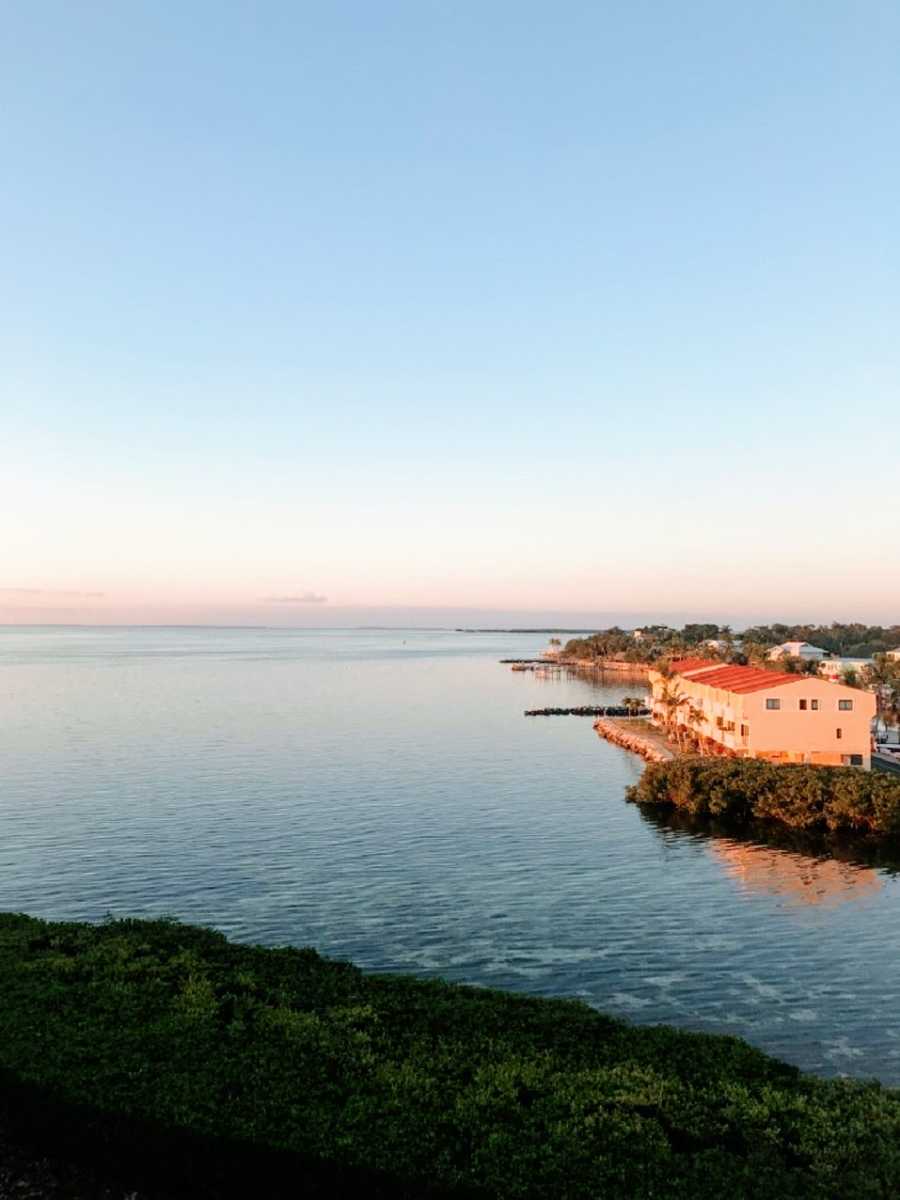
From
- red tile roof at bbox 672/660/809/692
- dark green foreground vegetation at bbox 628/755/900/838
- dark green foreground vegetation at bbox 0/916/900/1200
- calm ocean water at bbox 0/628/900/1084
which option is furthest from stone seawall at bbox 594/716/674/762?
dark green foreground vegetation at bbox 0/916/900/1200

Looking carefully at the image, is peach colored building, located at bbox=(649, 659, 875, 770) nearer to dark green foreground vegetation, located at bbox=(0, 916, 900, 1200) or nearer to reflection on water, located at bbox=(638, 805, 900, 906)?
reflection on water, located at bbox=(638, 805, 900, 906)

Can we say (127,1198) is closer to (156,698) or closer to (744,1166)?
(744,1166)

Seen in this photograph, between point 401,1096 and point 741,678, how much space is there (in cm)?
8084

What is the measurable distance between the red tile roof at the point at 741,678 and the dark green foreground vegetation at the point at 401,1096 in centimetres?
5995

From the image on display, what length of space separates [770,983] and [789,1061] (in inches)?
282

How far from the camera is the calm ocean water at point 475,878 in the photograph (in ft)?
110

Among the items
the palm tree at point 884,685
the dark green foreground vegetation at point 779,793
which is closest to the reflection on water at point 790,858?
the dark green foreground vegetation at point 779,793

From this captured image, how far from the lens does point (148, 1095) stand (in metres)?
18.7

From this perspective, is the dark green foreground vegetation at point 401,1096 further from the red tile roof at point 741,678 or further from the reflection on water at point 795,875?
the red tile roof at point 741,678

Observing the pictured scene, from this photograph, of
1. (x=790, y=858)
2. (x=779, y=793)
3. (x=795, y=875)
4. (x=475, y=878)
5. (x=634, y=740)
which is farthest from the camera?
(x=634, y=740)

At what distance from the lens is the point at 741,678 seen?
93.8m

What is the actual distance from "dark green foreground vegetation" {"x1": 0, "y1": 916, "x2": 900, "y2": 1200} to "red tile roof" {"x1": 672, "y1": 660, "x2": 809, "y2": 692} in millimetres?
59946

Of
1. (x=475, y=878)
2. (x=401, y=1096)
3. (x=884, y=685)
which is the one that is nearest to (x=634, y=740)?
(x=884, y=685)

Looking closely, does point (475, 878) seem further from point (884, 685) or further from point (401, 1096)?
point (884, 685)
